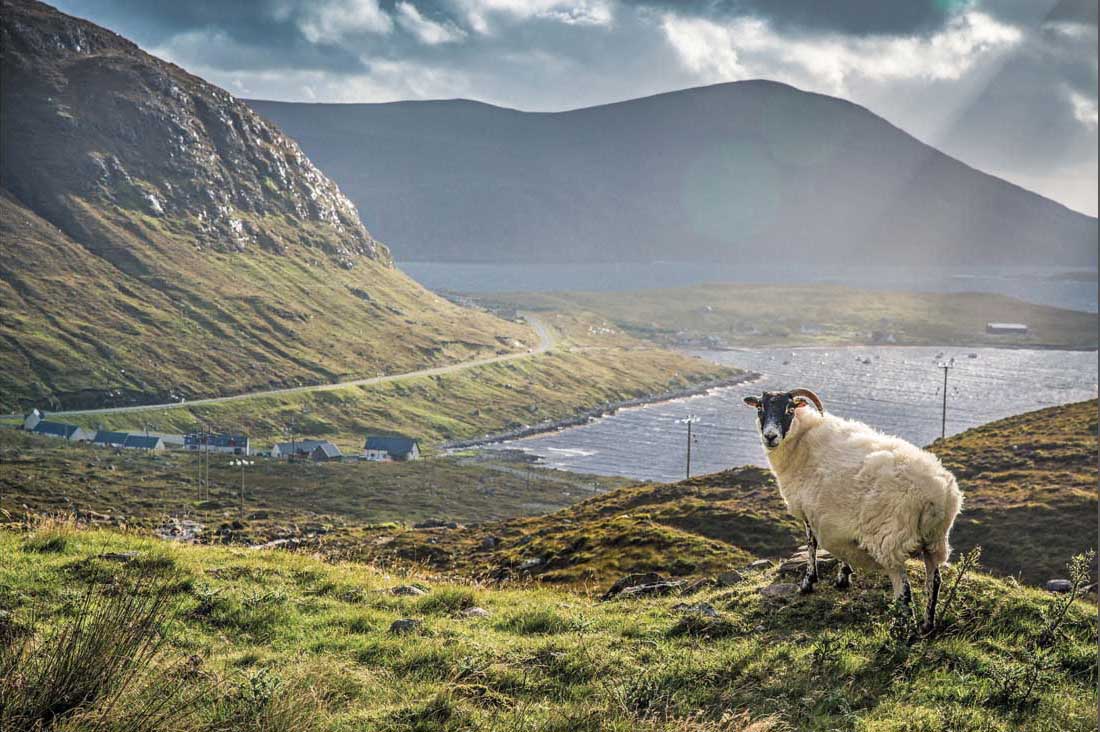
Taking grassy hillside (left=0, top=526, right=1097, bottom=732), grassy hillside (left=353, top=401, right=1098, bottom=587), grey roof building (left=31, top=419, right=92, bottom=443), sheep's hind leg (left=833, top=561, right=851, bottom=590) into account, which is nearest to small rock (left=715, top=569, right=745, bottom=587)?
grassy hillside (left=0, top=526, right=1097, bottom=732)

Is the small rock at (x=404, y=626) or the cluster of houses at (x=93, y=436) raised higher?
the small rock at (x=404, y=626)

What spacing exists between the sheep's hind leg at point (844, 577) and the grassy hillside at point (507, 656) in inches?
7.1

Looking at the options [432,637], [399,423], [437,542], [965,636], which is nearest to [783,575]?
[965,636]

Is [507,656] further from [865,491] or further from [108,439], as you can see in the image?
[108,439]

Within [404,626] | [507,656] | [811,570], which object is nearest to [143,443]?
[404,626]

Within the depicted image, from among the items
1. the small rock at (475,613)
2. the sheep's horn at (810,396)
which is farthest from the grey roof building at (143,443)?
the sheep's horn at (810,396)

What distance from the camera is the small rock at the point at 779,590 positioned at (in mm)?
12789

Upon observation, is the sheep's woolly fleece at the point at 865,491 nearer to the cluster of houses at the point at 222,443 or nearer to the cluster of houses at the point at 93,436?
the cluster of houses at the point at 222,443

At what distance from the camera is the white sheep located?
35.9 feet

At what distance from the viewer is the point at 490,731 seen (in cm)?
759

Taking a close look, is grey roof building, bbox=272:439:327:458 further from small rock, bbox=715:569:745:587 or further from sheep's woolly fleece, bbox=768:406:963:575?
sheep's woolly fleece, bbox=768:406:963:575

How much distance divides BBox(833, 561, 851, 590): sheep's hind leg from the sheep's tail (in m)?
1.92

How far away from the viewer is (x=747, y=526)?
42.3 meters

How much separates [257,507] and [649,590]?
9815 cm
